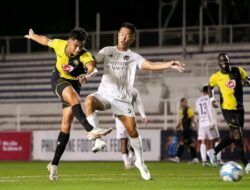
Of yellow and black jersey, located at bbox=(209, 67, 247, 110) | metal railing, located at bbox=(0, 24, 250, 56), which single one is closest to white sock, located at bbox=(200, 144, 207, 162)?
yellow and black jersey, located at bbox=(209, 67, 247, 110)

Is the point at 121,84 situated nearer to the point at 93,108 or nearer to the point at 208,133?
the point at 93,108

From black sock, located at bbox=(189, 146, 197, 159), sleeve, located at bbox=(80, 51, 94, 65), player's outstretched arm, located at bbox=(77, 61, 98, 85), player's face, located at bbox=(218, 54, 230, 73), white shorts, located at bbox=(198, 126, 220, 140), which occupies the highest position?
player's face, located at bbox=(218, 54, 230, 73)

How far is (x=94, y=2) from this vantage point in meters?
50.3

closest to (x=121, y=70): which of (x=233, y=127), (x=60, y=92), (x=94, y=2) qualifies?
(x=60, y=92)

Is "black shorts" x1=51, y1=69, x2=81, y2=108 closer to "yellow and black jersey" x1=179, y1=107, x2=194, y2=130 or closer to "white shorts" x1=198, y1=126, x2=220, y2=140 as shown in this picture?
"white shorts" x1=198, y1=126, x2=220, y2=140

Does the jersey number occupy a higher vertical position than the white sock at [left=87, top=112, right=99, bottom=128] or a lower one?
higher

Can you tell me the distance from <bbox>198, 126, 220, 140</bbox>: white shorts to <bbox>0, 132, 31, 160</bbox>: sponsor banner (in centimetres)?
828

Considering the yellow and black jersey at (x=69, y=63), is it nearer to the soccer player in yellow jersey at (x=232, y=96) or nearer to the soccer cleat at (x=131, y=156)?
the soccer player in yellow jersey at (x=232, y=96)

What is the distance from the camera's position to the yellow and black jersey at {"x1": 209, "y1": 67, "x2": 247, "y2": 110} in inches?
775

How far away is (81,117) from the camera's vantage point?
14688 millimetres

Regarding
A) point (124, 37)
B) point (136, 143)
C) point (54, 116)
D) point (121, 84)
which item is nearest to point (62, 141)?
point (136, 143)

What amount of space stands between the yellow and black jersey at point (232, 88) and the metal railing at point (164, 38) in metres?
18.3

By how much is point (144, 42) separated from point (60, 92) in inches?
1021

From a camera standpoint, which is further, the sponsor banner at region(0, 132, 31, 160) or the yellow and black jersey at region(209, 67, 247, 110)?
the sponsor banner at region(0, 132, 31, 160)
